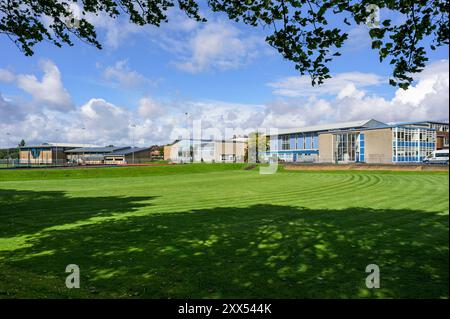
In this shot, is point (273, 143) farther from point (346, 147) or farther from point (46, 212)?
point (46, 212)

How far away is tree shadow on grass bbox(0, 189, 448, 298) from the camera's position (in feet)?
18.0

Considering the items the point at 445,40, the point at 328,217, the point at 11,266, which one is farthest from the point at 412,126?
the point at 11,266

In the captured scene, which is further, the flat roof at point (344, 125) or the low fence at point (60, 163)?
the flat roof at point (344, 125)

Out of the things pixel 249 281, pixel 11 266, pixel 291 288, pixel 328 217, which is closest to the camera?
pixel 291 288

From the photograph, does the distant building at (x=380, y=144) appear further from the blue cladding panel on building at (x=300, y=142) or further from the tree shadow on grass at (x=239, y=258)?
the tree shadow on grass at (x=239, y=258)

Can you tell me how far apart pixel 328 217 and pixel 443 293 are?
21.9ft

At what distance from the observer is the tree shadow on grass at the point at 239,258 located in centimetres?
550

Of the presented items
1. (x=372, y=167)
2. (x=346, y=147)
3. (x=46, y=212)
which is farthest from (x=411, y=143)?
(x=46, y=212)

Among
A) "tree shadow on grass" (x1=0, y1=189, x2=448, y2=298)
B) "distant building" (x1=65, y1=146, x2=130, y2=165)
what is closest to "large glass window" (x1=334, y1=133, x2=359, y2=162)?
"tree shadow on grass" (x1=0, y1=189, x2=448, y2=298)

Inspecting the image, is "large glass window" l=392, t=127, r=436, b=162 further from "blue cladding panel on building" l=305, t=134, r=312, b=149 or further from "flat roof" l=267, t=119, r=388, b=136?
"blue cladding panel on building" l=305, t=134, r=312, b=149

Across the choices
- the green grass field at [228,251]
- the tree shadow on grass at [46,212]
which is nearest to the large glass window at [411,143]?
the green grass field at [228,251]

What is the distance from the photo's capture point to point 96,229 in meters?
10.3
